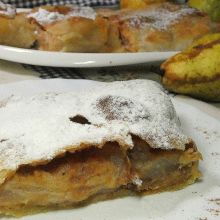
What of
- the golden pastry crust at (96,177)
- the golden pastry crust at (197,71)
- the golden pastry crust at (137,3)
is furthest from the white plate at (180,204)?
the golden pastry crust at (137,3)

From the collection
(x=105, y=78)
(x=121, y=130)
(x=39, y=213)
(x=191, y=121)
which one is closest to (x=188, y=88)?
(x=191, y=121)

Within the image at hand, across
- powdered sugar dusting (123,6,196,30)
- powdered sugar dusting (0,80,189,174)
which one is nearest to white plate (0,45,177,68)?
powdered sugar dusting (123,6,196,30)

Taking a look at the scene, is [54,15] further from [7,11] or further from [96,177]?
[96,177]

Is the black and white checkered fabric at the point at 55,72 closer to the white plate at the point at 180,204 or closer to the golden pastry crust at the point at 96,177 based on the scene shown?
the white plate at the point at 180,204

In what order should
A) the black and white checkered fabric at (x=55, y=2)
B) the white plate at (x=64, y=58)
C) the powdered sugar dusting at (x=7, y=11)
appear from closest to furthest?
the white plate at (x=64, y=58) < the powdered sugar dusting at (x=7, y=11) < the black and white checkered fabric at (x=55, y=2)

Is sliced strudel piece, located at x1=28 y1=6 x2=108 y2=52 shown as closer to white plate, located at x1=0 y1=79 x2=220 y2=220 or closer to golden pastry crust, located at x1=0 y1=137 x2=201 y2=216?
white plate, located at x1=0 y1=79 x2=220 y2=220

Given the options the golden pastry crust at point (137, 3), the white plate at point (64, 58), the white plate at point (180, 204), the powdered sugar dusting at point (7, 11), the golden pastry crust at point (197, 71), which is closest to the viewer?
the white plate at point (180, 204)

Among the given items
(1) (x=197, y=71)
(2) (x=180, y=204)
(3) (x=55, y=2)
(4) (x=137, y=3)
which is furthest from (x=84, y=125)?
(3) (x=55, y=2)
